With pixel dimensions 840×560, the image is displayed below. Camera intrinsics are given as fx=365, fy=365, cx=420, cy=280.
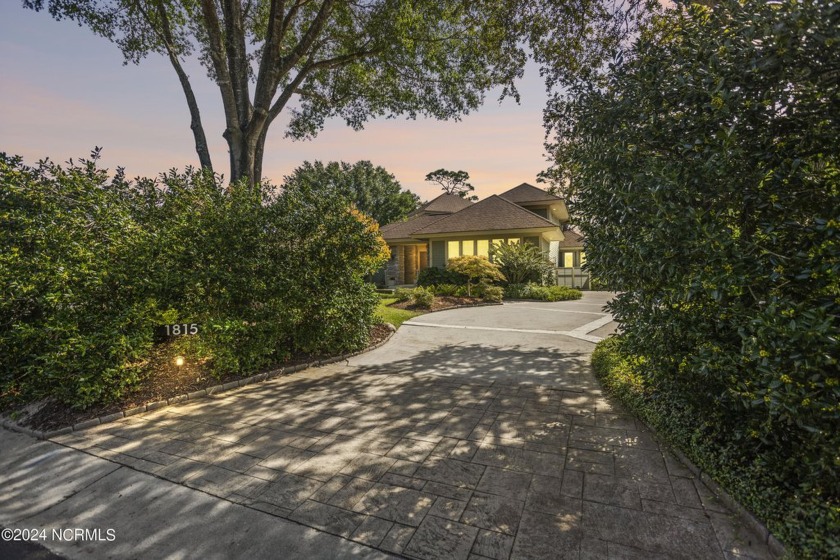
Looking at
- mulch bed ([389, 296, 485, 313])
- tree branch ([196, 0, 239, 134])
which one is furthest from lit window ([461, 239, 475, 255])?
tree branch ([196, 0, 239, 134])

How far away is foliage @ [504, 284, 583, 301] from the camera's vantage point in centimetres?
1653

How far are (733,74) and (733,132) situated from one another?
465 millimetres

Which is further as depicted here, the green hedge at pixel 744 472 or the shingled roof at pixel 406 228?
the shingled roof at pixel 406 228

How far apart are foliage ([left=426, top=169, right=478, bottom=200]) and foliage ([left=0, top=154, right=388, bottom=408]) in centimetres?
4985

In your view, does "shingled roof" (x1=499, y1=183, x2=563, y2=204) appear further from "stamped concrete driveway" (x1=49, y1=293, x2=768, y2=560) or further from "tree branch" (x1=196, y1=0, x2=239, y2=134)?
"stamped concrete driveway" (x1=49, y1=293, x2=768, y2=560)

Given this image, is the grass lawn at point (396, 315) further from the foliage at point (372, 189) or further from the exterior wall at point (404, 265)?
the foliage at point (372, 189)

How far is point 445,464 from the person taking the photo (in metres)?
3.25

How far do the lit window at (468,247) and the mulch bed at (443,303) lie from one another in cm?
504

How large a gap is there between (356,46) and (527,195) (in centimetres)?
1701

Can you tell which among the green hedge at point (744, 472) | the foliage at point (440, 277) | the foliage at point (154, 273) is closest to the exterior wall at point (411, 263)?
the foliage at point (440, 277)

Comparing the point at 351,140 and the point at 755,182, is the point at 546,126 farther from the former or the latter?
the point at 351,140

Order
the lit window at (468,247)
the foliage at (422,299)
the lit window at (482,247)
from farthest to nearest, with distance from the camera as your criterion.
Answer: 1. the lit window at (468,247)
2. the lit window at (482,247)
3. the foliage at (422,299)

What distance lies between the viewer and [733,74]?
8.15ft

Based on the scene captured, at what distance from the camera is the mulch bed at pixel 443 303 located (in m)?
13.6
